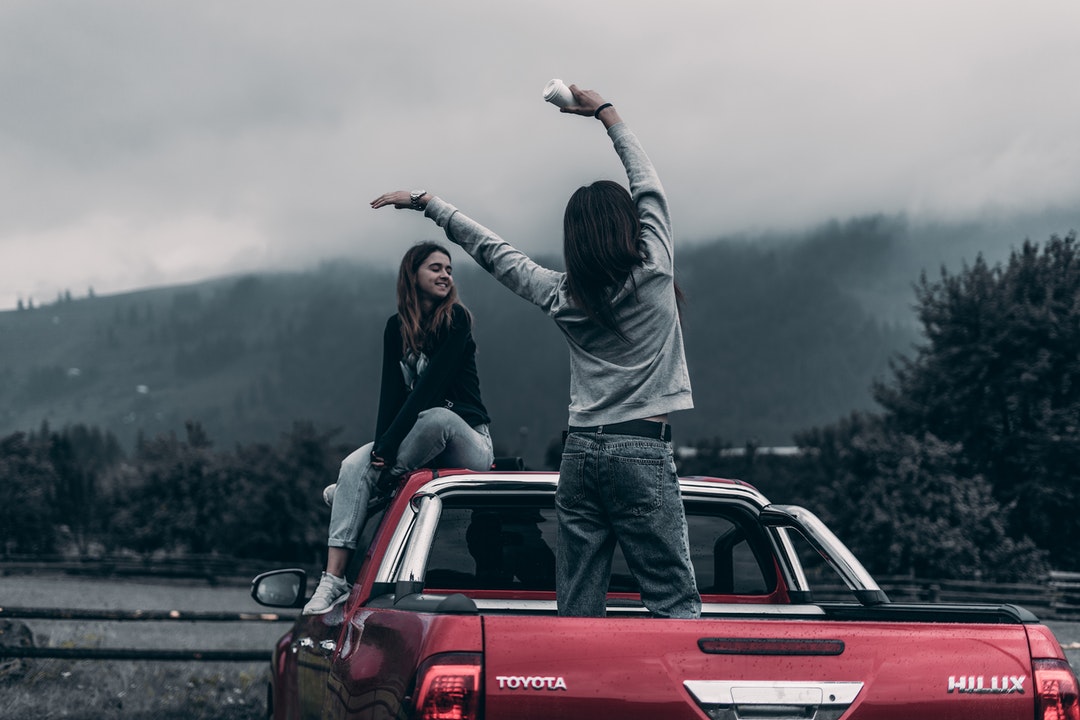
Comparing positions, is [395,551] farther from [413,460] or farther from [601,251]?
[601,251]

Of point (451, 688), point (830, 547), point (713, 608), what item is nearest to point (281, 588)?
point (713, 608)

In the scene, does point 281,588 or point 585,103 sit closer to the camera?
point 585,103

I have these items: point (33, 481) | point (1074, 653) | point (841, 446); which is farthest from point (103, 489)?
point (1074, 653)

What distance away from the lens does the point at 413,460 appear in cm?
504

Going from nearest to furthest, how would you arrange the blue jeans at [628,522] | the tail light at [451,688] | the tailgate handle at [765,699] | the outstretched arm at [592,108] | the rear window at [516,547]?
the tail light at [451,688] → the tailgate handle at [765,699] → the blue jeans at [628,522] → the outstretched arm at [592,108] → the rear window at [516,547]

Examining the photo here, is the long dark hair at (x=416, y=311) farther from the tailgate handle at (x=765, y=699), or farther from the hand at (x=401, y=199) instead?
the tailgate handle at (x=765, y=699)

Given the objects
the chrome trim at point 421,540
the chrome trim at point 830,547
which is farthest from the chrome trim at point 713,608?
the chrome trim at point 421,540

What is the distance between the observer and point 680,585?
374 cm

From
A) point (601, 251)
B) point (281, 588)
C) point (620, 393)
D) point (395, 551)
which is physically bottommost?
point (281, 588)

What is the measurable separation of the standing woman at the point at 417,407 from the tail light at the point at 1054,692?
2.57 m

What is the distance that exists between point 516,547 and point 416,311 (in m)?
1.27

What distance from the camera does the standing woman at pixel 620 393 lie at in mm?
3734

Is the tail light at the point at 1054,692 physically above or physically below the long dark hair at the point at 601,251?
below

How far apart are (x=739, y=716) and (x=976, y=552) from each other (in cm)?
4218
